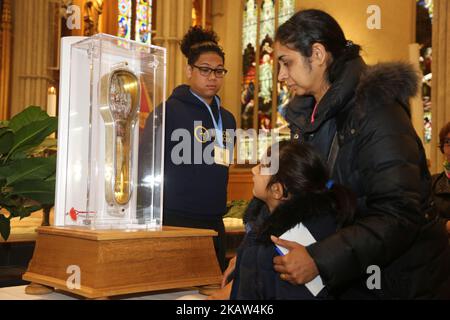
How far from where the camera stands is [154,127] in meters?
1.87

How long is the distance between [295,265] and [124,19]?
1548cm

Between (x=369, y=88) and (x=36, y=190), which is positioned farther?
(x=36, y=190)

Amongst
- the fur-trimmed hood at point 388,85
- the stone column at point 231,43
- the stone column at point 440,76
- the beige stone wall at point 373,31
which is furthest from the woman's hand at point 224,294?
Answer: the stone column at point 231,43

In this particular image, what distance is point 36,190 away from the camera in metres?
1.82

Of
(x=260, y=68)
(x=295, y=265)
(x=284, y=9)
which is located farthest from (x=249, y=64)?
(x=295, y=265)

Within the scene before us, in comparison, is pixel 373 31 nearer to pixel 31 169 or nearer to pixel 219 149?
pixel 219 149

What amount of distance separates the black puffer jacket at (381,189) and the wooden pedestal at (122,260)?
0.47 meters

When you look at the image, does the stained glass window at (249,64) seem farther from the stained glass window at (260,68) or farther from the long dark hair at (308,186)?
the long dark hair at (308,186)

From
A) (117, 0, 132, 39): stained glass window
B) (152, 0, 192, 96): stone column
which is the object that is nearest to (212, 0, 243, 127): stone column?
(117, 0, 132, 39): stained glass window

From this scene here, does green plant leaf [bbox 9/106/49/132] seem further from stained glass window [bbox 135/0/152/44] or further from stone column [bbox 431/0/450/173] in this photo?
stained glass window [bbox 135/0/152/44]

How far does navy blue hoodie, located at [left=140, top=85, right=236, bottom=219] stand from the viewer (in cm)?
258
